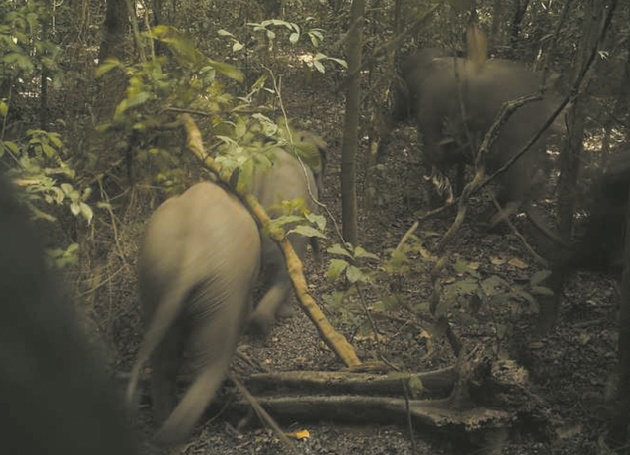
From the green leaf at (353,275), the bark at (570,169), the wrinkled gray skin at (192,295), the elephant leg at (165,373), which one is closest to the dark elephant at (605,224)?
the bark at (570,169)

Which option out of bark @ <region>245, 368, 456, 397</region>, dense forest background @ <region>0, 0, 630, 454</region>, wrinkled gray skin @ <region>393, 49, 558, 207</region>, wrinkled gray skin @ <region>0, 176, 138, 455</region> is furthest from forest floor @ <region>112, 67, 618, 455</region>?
wrinkled gray skin @ <region>0, 176, 138, 455</region>

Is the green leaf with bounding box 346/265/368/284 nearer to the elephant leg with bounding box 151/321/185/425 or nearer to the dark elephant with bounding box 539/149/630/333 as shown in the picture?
the elephant leg with bounding box 151/321/185/425

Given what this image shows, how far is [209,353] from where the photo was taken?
2.83 metres

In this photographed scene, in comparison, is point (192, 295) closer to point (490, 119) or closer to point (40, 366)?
point (40, 366)

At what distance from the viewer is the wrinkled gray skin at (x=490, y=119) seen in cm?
494

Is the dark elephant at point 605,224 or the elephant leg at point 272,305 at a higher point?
the dark elephant at point 605,224

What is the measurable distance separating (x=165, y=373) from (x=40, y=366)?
8.22 ft

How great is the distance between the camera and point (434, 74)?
18.9 ft

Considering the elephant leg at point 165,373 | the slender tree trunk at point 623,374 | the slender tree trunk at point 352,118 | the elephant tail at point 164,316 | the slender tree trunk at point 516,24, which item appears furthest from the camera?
the slender tree trunk at point 516,24

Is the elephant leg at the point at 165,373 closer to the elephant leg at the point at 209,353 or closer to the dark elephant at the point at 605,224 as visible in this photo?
the elephant leg at the point at 209,353

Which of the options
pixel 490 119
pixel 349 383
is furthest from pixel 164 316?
pixel 490 119

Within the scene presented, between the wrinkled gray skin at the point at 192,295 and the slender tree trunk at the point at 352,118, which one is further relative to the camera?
the slender tree trunk at the point at 352,118

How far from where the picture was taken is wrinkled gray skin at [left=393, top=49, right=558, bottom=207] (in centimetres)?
494

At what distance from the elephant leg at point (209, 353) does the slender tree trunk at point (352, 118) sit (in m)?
1.25
